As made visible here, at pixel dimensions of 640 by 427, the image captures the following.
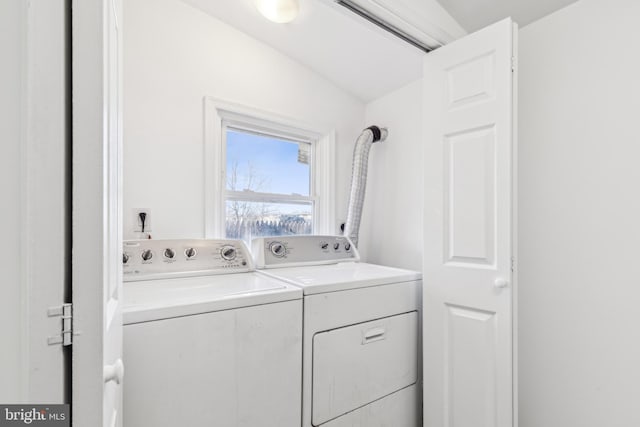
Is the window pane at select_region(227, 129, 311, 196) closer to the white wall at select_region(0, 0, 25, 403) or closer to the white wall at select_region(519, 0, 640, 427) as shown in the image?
the white wall at select_region(519, 0, 640, 427)

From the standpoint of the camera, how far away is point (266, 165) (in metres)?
2.14

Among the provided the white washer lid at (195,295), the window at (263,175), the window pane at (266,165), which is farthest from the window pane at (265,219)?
the white washer lid at (195,295)

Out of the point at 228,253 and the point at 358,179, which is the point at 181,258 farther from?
the point at 358,179

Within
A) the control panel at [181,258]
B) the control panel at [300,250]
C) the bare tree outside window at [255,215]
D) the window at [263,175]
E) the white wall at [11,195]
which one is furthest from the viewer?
the bare tree outside window at [255,215]

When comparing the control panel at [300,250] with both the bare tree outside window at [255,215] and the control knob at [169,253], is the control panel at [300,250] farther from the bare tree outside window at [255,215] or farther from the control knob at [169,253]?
the control knob at [169,253]

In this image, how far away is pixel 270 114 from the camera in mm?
2004

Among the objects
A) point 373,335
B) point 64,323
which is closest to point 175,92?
point 64,323

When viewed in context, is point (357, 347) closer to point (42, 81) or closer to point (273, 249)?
point (273, 249)

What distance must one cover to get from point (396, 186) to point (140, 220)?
1.65 metres

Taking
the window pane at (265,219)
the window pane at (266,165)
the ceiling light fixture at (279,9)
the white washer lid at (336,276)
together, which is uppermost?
the ceiling light fixture at (279,9)

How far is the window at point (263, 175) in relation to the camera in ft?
5.98

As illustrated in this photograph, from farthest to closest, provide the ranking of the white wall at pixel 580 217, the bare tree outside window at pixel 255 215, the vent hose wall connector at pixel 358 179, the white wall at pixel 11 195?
the vent hose wall connector at pixel 358 179 → the bare tree outside window at pixel 255 215 → the white wall at pixel 580 217 → the white wall at pixel 11 195

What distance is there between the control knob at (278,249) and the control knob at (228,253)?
0.70 ft

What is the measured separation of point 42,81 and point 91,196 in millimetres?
183
